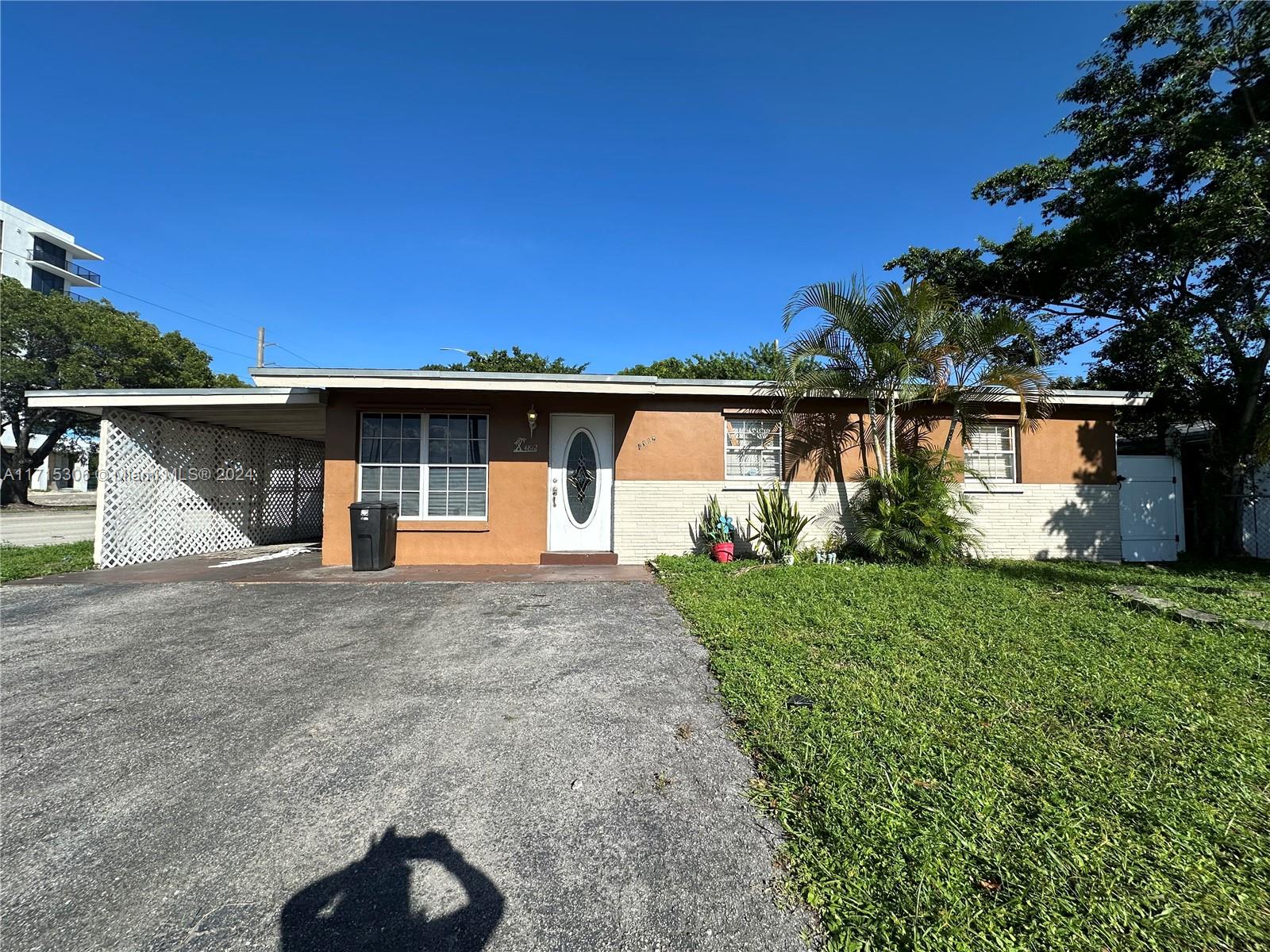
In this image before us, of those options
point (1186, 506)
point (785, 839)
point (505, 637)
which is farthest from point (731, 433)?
point (1186, 506)

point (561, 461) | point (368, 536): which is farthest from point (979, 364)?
point (368, 536)

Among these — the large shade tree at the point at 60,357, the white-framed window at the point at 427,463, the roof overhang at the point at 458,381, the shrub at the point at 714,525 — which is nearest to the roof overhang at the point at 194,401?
the roof overhang at the point at 458,381

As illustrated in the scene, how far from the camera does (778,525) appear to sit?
834 centimetres

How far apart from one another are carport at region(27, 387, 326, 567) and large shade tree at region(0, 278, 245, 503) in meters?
18.8

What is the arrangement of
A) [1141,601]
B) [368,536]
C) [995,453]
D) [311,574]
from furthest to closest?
A: 1. [995,453]
2. [368,536]
3. [311,574]
4. [1141,601]

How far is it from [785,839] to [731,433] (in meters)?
7.23

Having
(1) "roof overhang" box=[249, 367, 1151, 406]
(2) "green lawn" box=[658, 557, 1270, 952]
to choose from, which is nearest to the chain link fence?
Result: (2) "green lawn" box=[658, 557, 1270, 952]

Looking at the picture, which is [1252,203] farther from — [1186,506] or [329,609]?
[329,609]

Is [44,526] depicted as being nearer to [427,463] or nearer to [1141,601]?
[427,463]

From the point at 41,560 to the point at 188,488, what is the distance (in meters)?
2.13

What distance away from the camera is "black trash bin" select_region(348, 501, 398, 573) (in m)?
7.75

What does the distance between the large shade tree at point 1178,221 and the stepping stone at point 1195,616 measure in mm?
5283

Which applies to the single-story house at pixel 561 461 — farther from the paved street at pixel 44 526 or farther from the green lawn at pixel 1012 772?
the paved street at pixel 44 526

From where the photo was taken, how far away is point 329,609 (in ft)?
18.8
